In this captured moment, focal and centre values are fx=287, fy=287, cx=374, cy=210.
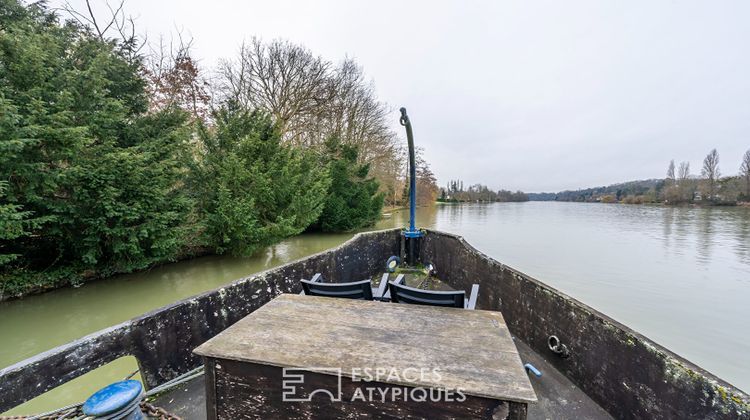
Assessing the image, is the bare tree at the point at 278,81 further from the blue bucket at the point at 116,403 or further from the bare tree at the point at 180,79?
the blue bucket at the point at 116,403

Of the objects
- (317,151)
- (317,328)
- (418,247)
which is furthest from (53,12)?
(317,328)

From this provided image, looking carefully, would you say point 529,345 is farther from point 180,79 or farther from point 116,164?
point 180,79

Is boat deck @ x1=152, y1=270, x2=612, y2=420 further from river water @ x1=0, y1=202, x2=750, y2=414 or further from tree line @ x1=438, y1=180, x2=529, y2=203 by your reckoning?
tree line @ x1=438, y1=180, x2=529, y2=203

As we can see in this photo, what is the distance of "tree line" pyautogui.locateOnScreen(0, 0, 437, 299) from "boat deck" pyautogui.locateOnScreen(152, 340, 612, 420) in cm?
363

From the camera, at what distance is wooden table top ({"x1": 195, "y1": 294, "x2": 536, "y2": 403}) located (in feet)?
3.20

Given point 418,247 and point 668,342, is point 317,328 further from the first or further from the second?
point 668,342

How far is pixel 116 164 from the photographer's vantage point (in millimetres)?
4691

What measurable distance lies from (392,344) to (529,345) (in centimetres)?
200

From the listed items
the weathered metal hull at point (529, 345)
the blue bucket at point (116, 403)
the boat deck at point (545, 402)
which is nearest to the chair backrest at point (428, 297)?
the boat deck at point (545, 402)

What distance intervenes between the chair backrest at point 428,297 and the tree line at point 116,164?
4767 mm

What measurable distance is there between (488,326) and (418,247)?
4120mm

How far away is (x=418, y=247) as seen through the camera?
548 centimetres

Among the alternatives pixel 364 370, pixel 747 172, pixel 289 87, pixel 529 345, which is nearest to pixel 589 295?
pixel 529 345

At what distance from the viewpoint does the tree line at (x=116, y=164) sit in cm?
418
